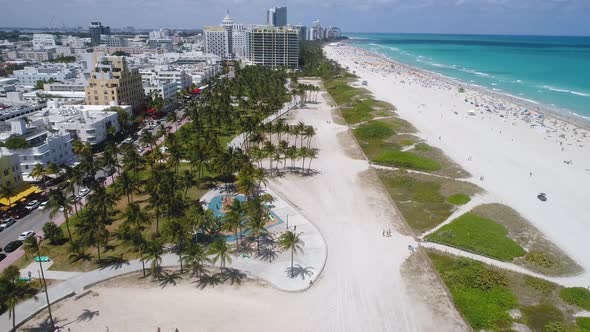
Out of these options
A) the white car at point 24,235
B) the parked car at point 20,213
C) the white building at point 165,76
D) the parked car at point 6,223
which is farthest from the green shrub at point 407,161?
the white building at point 165,76

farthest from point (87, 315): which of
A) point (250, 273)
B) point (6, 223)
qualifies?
point (6, 223)

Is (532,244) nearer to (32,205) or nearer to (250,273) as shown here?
(250,273)

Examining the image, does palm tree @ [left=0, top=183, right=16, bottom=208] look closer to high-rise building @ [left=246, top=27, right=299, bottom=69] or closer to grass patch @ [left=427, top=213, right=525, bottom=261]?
grass patch @ [left=427, top=213, right=525, bottom=261]

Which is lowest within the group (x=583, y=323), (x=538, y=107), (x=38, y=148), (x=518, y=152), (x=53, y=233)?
(x=583, y=323)

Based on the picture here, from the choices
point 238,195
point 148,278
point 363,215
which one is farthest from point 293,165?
point 148,278

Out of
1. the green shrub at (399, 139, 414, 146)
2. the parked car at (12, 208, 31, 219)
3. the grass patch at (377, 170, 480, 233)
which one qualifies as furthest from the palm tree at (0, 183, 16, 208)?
the green shrub at (399, 139, 414, 146)

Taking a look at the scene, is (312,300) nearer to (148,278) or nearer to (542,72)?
(148,278)

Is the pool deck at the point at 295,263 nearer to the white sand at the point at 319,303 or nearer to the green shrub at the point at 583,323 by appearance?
the white sand at the point at 319,303
